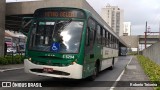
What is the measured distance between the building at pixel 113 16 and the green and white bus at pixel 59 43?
114050mm

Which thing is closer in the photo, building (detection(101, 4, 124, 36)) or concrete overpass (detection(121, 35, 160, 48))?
concrete overpass (detection(121, 35, 160, 48))

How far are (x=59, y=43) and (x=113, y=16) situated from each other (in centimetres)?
11846

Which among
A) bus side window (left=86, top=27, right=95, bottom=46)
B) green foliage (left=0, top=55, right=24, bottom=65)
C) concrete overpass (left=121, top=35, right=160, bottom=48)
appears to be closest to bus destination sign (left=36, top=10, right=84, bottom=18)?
bus side window (left=86, top=27, right=95, bottom=46)

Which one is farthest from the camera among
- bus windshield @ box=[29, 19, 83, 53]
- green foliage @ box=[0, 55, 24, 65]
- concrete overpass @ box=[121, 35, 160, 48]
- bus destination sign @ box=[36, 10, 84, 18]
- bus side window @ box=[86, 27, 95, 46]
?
concrete overpass @ box=[121, 35, 160, 48]

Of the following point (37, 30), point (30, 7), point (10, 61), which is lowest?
point (10, 61)

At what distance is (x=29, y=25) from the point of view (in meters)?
14.3

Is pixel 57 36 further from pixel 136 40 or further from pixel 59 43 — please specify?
pixel 136 40

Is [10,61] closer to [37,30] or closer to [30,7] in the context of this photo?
[30,7]

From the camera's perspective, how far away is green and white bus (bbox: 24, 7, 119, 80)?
500 inches

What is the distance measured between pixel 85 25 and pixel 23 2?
2335 cm

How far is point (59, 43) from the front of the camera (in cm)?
1280

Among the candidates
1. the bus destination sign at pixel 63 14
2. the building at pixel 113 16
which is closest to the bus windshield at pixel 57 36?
the bus destination sign at pixel 63 14

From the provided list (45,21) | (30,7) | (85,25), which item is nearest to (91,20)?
(85,25)

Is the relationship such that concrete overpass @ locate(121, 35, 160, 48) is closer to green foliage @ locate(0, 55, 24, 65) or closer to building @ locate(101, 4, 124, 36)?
building @ locate(101, 4, 124, 36)
